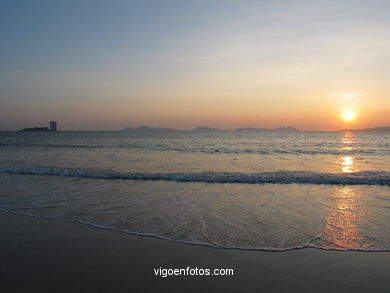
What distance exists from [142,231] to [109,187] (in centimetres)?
593

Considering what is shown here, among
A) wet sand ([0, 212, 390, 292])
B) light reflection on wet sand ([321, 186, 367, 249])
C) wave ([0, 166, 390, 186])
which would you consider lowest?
wet sand ([0, 212, 390, 292])

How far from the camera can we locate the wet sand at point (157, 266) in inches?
149

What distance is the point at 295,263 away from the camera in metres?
4.54

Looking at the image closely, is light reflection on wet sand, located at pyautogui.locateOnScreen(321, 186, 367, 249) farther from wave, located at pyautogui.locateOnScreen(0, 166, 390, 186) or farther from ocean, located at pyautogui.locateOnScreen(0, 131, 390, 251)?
wave, located at pyautogui.locateOnScreen(0, 166, 390, 186)

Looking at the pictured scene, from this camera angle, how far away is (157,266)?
175 inches

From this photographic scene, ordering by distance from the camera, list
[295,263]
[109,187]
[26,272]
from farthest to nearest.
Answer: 1. [109,187]
2. [295,263]
3. [26,272]

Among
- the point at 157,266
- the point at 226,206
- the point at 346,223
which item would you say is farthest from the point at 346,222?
the point at 157,266

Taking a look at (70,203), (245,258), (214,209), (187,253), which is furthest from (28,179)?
(245,258)

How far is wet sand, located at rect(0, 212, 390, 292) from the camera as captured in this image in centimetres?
379

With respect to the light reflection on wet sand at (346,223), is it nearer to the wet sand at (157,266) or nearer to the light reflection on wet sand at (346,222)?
the light reflection on wet sand at (346,222)

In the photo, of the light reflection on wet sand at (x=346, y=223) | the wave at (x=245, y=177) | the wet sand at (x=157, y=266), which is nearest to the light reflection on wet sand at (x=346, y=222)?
the light reflection on wet sand at (x=346, y=223)

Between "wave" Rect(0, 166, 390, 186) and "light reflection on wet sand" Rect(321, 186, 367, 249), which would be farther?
"wave" Rect(0, 166, 390, 186)

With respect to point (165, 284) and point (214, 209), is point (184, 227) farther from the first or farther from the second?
point (165, 284)

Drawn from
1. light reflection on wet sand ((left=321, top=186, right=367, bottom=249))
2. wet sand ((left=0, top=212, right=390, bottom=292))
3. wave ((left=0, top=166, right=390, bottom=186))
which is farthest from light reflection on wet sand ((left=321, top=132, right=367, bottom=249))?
wave ((left=0, top=166, right=390, bottom=186))
